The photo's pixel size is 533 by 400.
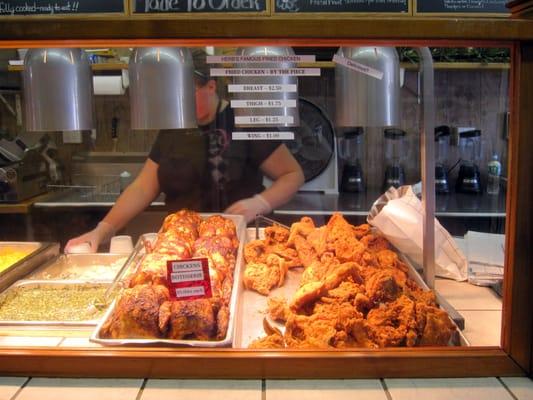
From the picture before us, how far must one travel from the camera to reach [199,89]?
227cm

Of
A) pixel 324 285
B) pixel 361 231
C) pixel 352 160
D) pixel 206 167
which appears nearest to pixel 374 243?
pixel 361 231

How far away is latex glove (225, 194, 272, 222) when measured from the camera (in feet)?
7.89

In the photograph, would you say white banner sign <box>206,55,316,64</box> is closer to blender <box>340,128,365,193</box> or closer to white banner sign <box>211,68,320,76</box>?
white banner sign <box>211,68,320,76</box>

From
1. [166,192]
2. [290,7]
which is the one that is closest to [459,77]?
[290,7]

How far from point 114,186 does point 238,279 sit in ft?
8.94

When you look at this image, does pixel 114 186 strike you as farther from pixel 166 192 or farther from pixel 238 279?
pixel 238 279

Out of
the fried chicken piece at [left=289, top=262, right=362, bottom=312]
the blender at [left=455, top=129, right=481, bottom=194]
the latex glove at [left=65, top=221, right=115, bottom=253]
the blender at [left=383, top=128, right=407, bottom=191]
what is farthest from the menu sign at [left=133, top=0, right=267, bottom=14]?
the blender at [left=455, top=129, right=481, bottom=194]

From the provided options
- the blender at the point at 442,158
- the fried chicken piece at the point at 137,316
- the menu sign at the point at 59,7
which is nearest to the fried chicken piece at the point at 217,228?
the fried chicken piece at the point at 137,316

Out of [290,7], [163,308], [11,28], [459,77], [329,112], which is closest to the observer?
[11,28]

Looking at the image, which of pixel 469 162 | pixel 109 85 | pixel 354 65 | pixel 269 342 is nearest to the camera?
pixel 269 342

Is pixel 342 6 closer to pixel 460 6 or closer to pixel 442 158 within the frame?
pixel 460 6

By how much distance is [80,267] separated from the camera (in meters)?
1.95

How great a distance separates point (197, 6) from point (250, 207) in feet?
2.93

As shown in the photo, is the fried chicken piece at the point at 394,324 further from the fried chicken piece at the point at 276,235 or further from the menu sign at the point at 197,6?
the menu sign at the point at 197,6
